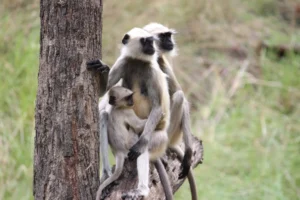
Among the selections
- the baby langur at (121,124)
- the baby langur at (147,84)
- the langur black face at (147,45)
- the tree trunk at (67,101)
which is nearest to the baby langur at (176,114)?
the baby langur at (147,84)

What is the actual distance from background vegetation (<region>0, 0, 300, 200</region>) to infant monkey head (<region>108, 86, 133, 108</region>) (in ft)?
10.1

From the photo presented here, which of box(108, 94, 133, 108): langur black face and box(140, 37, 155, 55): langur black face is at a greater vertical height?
box(140, 37, 155, 55): langur black face

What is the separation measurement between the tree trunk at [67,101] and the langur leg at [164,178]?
0.61m

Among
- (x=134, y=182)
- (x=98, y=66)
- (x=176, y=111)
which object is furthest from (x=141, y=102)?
(x=98, y=66)

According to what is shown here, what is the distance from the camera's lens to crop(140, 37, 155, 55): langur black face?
14.5ft

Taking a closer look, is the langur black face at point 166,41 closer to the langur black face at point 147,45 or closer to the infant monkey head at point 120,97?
the langur black face at point 147,45

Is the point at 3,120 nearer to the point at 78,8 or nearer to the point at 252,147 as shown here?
the point at 252,147

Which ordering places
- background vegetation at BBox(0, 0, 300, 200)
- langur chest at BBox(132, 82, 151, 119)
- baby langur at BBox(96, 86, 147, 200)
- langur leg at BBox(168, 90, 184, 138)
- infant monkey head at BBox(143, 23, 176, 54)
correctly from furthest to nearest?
background vegetation at BBox(0, 0, 300, 200)
infant monkey head at BBox(143, 23, 176, 54)
langur leg at BBox(168, 90, 184, 138)
langur chest at BBox(132, 82, 151, 119)
baby langur at BBox(96, 86, 147, 200)

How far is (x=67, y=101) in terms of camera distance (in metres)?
3.80

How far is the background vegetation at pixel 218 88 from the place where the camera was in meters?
7.66

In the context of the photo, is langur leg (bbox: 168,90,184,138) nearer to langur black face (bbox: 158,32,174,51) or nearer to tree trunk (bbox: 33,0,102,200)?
langur black face (bbox: 158,32,174,51)

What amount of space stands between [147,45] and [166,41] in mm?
716

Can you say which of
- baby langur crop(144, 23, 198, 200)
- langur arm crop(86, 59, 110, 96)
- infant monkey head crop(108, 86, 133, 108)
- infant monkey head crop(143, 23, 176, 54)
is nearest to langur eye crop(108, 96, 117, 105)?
infant monkey head crop(108, 86, 133, 108)

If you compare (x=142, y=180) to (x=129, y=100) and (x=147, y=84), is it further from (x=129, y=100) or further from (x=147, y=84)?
(x=147, y=84)
